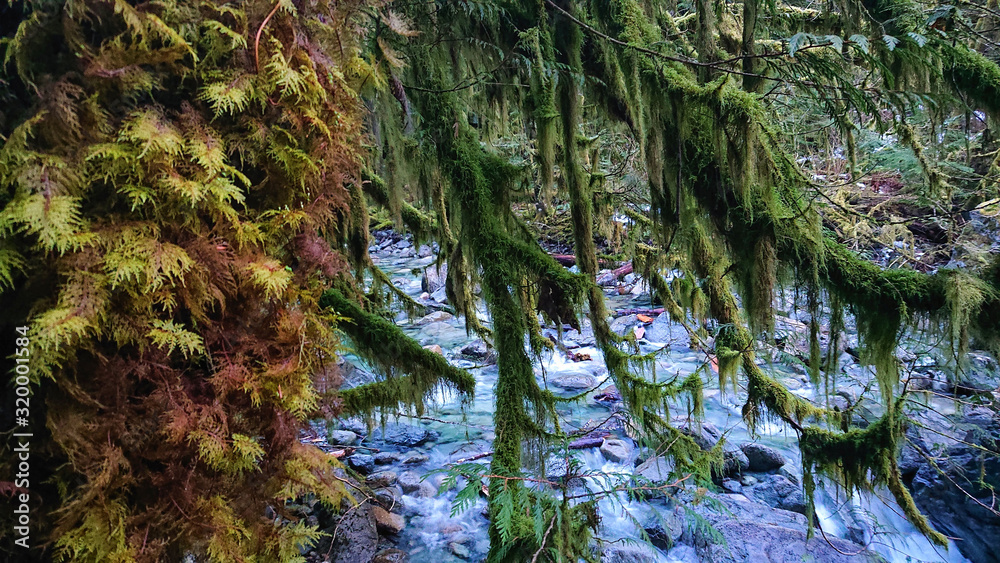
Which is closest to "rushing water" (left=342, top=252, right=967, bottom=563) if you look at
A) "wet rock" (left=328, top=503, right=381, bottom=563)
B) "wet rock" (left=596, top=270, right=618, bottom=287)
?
"wet rock" (left=328, top=503, right=381, bottom=563)

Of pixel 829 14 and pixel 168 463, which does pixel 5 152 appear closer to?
pixel 168 463

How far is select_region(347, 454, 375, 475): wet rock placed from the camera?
4969 millimetres

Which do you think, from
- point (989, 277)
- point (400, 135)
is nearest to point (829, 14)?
point (989, 277)

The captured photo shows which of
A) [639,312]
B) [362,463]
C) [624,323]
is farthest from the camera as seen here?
[639,312]

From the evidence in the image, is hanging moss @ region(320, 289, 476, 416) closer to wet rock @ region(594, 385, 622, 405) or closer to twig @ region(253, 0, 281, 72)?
twig @ region(253, 0, 281, 72)

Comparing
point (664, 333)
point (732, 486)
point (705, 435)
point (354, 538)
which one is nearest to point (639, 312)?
point (664, 333)

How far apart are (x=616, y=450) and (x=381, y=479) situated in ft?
8.43

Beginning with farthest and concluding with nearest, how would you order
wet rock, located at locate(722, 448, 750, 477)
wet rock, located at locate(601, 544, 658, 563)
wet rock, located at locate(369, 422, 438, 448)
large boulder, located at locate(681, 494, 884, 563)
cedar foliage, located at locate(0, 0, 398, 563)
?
wet rock, located at locate(369, 422, 438, 448), wet rock, located at locate(722, 448, 750, 477), large boulder, located at locate(681, 494, 884, 563), wet rock, located at locate(601, 544, 658, 563), cedar foliage, located at locate(0, 0, 398, 563)

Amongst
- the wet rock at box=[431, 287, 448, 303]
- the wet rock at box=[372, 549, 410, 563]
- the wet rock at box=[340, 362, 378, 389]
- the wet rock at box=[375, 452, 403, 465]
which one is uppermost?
the wet rock at box=[431, 287, 448, 303]

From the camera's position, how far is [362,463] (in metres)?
5.07

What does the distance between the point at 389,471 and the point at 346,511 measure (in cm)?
130

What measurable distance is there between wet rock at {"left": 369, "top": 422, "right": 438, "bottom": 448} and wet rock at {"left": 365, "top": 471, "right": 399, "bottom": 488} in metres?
0.57

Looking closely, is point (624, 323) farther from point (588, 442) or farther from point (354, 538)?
point (354, 538)

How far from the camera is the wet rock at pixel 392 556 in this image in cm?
384
